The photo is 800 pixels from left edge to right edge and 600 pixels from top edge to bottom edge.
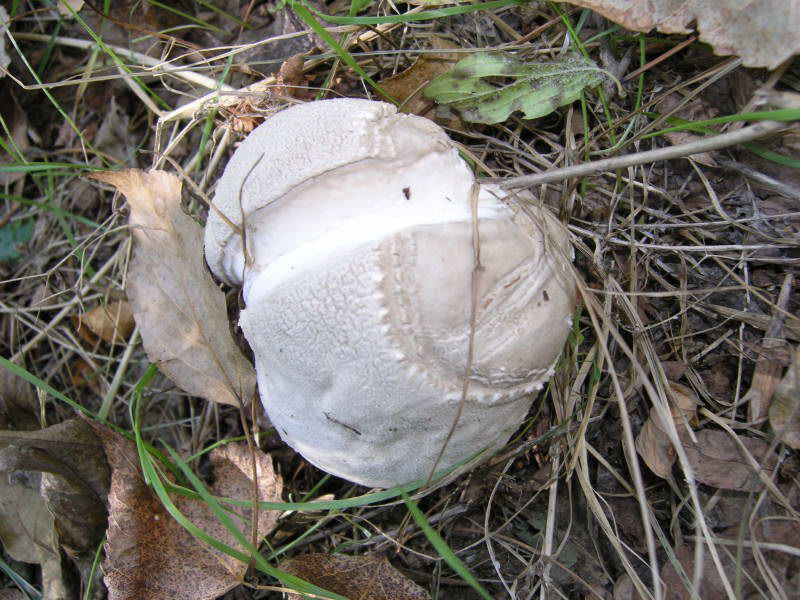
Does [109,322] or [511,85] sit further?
[109,322]

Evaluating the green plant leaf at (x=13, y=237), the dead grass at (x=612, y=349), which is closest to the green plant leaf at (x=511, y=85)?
the dead grass at (x=612, y=349)

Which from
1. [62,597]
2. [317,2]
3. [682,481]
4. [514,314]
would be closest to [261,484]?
[62,597]

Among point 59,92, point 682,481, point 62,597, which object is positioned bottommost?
point 62,597

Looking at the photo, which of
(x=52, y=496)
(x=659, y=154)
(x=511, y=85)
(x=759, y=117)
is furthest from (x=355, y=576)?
(x=759, y=117)

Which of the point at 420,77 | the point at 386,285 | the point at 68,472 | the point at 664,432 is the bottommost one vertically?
the point at 68,472

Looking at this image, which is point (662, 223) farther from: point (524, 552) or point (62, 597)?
point (62, 597)

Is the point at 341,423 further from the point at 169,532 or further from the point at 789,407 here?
the point at 789,407
